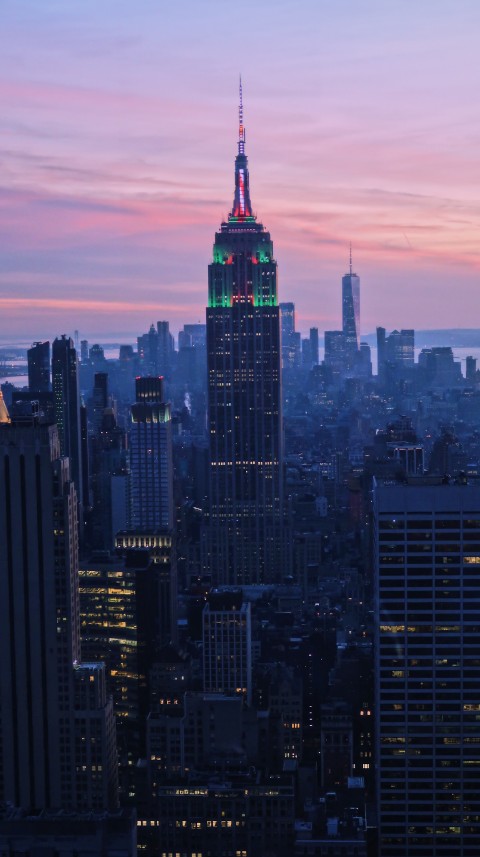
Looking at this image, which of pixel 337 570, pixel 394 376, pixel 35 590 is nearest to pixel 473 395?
pixel 394 376

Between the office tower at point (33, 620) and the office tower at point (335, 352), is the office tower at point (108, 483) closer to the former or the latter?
the office tower at point (335, 352)

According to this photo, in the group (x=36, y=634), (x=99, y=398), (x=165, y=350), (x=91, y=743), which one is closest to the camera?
(x=91, y=743)

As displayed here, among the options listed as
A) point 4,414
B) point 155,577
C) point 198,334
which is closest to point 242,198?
point 198,334

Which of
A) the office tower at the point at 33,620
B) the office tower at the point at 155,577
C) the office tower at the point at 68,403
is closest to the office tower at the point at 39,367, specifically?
the office tower at the point at 68,403

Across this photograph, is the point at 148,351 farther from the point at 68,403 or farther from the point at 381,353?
the point at 381,353

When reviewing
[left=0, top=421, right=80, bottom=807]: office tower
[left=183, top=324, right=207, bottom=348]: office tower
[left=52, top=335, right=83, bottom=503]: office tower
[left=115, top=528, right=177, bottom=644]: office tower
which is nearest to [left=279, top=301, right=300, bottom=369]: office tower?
[left=183, top=324, right=207, bottom=348]: office tower

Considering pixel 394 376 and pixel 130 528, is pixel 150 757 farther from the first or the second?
pixel 394 376
